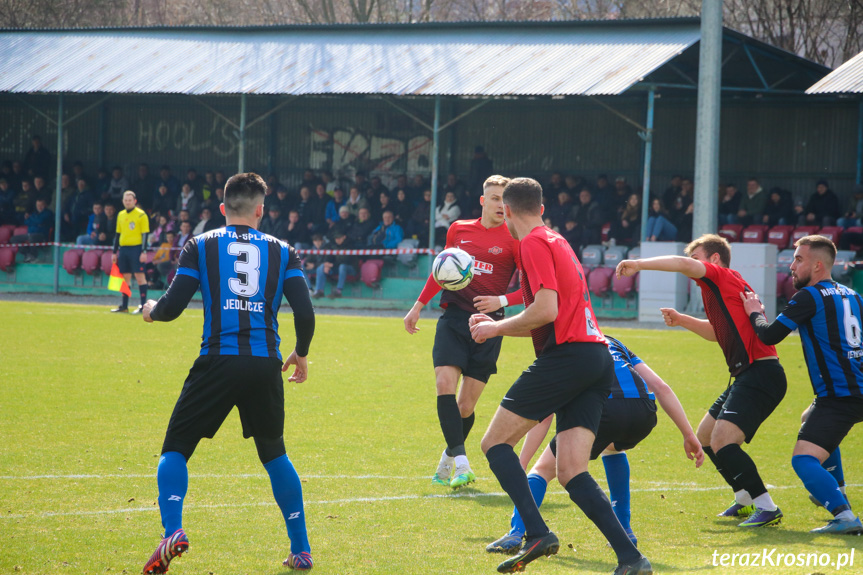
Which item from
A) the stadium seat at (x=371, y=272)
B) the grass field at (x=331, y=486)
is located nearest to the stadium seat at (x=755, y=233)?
the stadium seat at (x=371, y=272)

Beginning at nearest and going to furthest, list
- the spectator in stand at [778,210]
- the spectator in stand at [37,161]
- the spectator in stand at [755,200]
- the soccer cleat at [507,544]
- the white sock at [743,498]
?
the soccer cleat at [507,544], the white sock at [743,498], the spectator in stand at [778,210], the spectator in stand at [755,200], the spectator in stand at [37,161]

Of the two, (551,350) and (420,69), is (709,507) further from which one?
(420,69)

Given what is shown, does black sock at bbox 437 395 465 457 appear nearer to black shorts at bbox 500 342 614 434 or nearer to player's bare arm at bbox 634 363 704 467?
player's bare arm at bbox 634 363 704 467

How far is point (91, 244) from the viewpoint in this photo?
2275 centimetres

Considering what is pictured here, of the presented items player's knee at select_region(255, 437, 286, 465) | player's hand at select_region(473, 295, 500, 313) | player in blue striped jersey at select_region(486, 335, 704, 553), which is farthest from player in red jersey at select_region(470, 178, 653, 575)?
player's knee at select_region(255, 437, 286, 465)

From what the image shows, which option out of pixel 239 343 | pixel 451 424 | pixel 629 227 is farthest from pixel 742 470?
pixel 629 227

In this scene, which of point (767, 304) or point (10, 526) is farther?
point (767, 304)

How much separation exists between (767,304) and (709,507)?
12.4 m

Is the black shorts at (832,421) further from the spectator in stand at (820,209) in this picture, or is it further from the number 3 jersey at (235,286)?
the spectator in stand at (820,209)

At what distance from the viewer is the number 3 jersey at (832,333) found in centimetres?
570

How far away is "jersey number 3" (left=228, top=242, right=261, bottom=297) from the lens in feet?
15.4

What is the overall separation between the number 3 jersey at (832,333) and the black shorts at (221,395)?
301 cm

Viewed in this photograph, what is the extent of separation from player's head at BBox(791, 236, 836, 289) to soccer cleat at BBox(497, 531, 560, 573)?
8.05ft

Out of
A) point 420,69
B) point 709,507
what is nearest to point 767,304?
point 420,69
